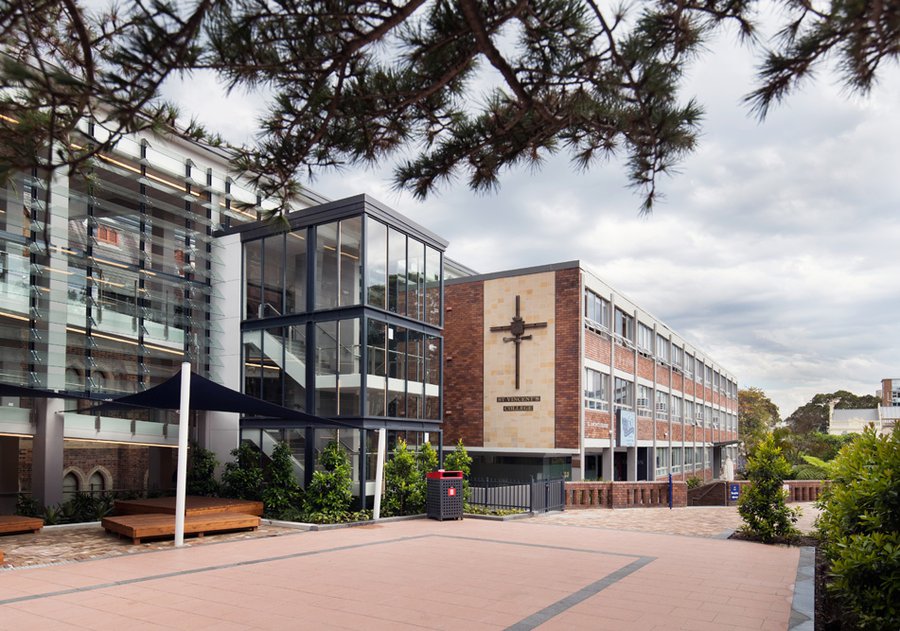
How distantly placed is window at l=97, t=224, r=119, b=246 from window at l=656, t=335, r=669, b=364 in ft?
85.4

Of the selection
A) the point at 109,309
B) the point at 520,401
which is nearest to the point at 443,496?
the point at 109,309

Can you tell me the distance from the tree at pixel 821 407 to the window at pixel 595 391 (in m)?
64.5

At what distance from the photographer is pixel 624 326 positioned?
31.7 meters

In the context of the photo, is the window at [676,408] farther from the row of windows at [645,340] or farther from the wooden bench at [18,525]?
the wooden bench at [18,525]

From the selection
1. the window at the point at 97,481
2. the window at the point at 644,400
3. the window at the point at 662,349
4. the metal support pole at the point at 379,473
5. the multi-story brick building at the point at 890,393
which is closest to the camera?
the metal support pole at the point at 379,473

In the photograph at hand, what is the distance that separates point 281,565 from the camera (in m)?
10.9

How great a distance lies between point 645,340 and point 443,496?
66.7 feet

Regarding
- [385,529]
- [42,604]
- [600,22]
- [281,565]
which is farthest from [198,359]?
[600,22]

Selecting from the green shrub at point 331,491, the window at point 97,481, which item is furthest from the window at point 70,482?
the green shrub at point 331,491

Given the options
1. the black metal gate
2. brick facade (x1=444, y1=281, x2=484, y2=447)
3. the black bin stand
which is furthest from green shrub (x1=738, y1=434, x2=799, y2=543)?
brick facade (x1=444, y1=281, x2=484, y2=447)

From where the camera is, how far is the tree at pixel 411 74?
17.3 feet

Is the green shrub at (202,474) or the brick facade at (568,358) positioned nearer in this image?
the green shrub at (202,474)

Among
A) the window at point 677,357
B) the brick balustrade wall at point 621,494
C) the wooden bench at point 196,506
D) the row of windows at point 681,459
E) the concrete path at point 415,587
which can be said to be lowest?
the row of windows at point 681,459

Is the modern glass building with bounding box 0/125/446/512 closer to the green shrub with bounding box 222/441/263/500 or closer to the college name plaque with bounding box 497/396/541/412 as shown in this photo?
the green shrub with bounding box 222/441/263/500
